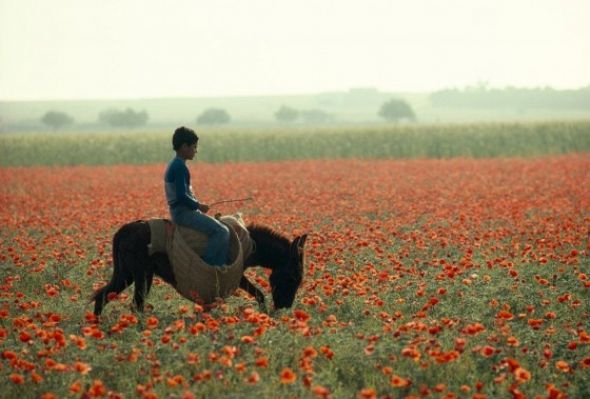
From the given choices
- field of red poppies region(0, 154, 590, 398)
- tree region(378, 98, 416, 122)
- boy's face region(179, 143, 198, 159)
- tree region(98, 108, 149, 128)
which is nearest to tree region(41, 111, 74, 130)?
tree region(98, 108, 149, 128)

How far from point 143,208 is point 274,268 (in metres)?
10.9

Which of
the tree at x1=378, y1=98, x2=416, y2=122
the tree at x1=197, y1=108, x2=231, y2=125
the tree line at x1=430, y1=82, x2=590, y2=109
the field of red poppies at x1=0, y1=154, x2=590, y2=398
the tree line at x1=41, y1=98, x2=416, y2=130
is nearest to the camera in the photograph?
the field of red poppies at x1=0, y1=154, x2=590, y2=398

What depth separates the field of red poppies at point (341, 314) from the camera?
5.86 metres

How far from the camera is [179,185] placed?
777cm

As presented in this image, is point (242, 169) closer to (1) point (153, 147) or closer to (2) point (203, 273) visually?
(1) point (153, 147)

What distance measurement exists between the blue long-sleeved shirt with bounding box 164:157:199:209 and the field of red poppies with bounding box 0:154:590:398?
1108 mm

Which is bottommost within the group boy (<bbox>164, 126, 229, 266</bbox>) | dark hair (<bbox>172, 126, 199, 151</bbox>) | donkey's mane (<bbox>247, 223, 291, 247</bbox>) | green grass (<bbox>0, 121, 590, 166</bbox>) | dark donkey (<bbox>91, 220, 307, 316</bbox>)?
green grass (<bbox>0, 121, 590, 166</bbox>)

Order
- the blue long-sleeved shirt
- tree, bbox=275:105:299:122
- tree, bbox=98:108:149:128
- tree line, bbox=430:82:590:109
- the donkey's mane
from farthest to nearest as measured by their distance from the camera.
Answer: tree line, bbox=430:82:590:109 < tree, bbox=275:105:299:122 < tree, bbox=98:108:149:128 < the donkey's mane < the blue long-sleeved shirt

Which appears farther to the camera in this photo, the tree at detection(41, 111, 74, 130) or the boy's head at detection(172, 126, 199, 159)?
the tree at detection(41, 111, 74, 130)

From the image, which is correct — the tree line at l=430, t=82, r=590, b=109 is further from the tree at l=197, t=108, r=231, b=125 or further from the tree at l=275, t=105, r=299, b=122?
the tree at l=197, t=108, r=231, b=125

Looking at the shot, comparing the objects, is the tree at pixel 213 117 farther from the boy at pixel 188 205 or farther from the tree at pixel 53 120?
the boy at pixel 188 205

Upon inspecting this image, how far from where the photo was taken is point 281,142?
1935 inches

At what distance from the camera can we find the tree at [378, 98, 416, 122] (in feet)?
458

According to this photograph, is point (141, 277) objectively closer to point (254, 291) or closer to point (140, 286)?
point (140, 286)
